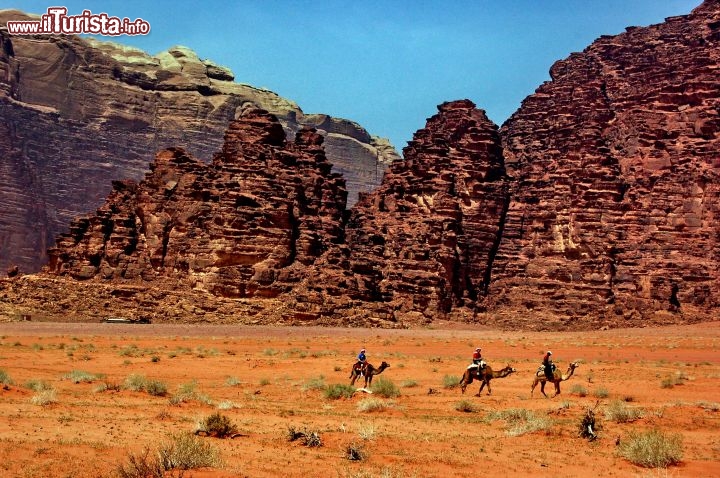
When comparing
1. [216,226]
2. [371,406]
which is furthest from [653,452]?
[216,226]

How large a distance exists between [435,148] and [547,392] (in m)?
76.5

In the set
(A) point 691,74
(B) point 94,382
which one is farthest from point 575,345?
(A) point 691,74

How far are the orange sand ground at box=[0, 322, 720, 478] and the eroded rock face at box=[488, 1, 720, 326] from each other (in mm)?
39367

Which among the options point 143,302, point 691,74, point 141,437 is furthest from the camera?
point 691,74

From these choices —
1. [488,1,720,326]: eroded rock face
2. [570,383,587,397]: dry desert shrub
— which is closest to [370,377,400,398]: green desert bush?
[570,383,587,397]: dry desert shrub

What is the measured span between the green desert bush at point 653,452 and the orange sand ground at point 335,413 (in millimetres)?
243

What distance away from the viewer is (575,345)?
66812 millimetres

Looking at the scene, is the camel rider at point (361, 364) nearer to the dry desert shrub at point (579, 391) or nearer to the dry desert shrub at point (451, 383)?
the dry desert shrub at point (451, 383)

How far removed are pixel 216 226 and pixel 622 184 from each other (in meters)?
48.2

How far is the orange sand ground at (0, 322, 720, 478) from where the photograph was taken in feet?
53.5

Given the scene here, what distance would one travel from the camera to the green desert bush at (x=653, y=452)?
56.2 ft

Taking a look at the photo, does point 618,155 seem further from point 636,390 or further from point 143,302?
point 636,390

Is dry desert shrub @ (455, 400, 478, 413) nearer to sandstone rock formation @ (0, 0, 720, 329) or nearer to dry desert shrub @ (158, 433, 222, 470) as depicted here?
dry desert shrub @ (158, 433, 222, 470)

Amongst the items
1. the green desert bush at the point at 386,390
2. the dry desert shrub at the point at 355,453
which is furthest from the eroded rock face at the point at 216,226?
the dry desert shrub at the point at 355,453
